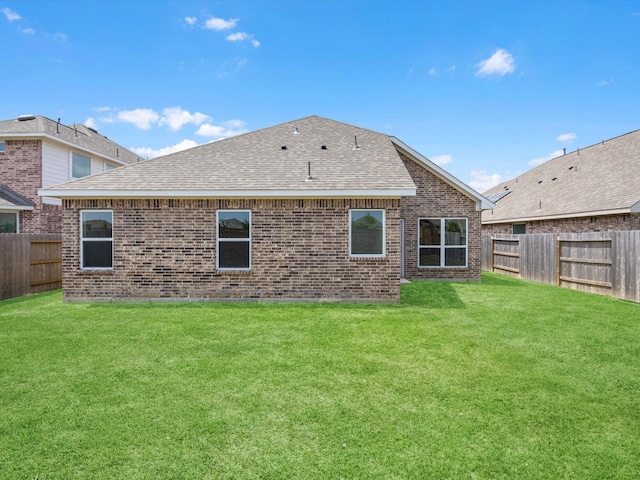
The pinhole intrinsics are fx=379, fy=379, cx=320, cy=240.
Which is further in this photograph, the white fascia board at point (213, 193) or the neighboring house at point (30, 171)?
the neighboring house at point (30, 171)

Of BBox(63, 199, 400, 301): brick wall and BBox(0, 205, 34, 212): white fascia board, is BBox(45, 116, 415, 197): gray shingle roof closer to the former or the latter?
BBox(63, 199, 400, 301): brick wall

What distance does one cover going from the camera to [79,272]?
35.3 ft

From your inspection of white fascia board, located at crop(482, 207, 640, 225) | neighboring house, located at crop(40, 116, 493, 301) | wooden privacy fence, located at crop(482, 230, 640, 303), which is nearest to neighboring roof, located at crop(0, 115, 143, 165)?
neighboring house, located at crop(40, 116, 493, 301)

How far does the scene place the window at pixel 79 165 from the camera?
19.5 m

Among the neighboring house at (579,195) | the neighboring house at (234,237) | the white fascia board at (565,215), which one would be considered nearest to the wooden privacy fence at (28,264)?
the neighboring house at (234,237)

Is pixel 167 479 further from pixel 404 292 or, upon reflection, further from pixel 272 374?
pixel 404 292

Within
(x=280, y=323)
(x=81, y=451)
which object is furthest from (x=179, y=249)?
(x=81, y=451)

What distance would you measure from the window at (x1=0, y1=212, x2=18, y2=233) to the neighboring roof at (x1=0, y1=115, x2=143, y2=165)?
11.8 ft

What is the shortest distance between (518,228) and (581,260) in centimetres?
760

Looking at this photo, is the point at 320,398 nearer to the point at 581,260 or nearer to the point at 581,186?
the point at 581,260

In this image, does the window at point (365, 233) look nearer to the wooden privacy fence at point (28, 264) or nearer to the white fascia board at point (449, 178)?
the white fascia board at point (449, 178)

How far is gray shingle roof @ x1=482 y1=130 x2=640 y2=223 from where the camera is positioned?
14.3 meters

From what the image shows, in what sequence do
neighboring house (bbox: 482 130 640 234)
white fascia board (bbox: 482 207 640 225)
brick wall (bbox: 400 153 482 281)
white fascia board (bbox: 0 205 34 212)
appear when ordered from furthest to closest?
1. white fascia board (bbox: 0 205 34 212)
2. brick wall (bbox: 400 153 482 281)
3. neighboring house (bbox: 482 130 640 234)
4. white fascia board (bbox: 482 207 640 225)

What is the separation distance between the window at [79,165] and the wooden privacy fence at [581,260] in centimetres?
2166
